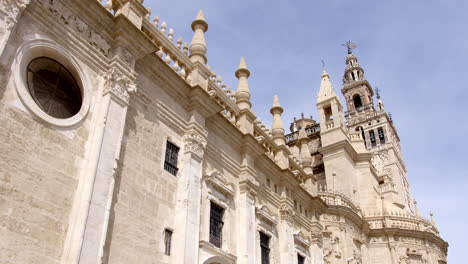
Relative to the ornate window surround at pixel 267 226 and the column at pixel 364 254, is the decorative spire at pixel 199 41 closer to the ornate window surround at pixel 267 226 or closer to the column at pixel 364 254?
the ornate window surround at pixel 267 226

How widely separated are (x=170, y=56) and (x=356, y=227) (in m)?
21.3

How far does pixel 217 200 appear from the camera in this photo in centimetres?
1507

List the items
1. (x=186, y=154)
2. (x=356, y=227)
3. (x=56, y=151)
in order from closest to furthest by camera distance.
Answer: (x=56, y=151), (x=186, y=154), (x=356, y=227)

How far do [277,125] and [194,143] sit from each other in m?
7.53

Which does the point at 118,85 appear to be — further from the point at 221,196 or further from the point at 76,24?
the point at 221,196

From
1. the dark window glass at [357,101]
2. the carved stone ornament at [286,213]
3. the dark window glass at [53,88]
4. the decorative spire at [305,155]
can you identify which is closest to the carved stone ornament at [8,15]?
the dark window glass at [53,88]

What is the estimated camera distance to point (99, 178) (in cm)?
1062

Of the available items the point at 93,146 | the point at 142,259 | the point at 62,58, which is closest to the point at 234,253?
the point at 142,259

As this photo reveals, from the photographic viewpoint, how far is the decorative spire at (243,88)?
18.8 m

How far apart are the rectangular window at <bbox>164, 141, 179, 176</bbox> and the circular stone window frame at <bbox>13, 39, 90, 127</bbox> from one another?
3122 mm

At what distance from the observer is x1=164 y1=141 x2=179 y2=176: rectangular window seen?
13.6 meters

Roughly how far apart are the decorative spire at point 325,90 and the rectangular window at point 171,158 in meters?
28.7

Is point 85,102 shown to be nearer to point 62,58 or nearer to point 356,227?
point 62,58

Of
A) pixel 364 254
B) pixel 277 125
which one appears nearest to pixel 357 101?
pixel 364 254
